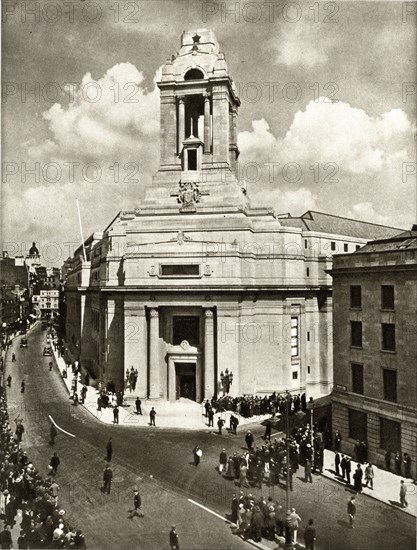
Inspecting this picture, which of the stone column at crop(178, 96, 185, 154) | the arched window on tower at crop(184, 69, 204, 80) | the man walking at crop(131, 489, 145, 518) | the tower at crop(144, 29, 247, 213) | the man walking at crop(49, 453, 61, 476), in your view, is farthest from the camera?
the arched window on tower at crop(184, 69, 204, 80)

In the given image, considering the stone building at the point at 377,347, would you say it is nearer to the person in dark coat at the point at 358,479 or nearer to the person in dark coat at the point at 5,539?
the person in dark coat at the point at 358,479

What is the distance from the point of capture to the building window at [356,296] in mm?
33094

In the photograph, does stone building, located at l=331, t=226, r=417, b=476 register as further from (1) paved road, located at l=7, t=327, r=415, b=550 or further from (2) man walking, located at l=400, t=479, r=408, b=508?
(1) paved road, located at l=7, t=327, r=415, b=550

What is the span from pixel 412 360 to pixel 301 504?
411 inches

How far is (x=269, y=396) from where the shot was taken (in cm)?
4566

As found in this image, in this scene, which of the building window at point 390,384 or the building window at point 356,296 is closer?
the building window at point 390,384

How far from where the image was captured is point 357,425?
32188 millimetres

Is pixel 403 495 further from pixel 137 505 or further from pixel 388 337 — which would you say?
pixel 137 505

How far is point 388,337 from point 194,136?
3239 centimetres

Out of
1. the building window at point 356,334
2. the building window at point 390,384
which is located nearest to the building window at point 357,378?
the building window at point 356,334

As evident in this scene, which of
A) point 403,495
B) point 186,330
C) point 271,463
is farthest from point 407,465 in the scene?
point 186,330

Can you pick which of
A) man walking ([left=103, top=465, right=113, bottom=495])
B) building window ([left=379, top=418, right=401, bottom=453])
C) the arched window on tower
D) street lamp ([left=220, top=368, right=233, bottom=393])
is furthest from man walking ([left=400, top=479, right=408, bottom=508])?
the arched window on tower

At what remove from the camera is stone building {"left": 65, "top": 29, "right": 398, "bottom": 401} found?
44.6 metres

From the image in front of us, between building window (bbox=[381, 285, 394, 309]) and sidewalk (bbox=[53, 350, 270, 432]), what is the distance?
14.9m
